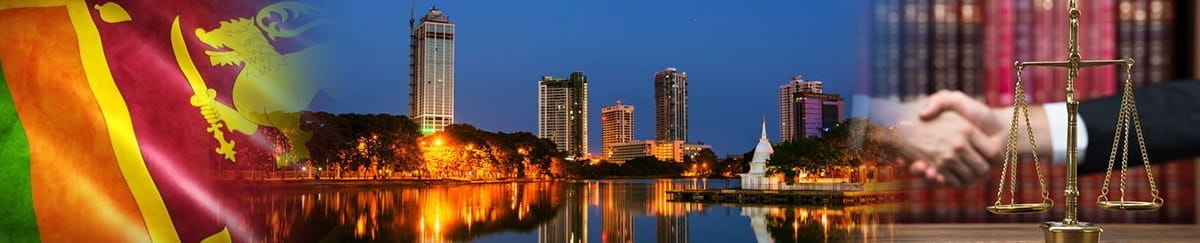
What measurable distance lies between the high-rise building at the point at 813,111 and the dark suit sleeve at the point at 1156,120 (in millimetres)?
4557

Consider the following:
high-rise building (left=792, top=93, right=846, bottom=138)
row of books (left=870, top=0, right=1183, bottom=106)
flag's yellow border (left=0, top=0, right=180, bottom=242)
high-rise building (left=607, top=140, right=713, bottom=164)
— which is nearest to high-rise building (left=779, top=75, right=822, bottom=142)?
high-rise building (left=792, top=93, right=846, bottom=138)

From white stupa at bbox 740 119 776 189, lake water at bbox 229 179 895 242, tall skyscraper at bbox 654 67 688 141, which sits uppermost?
tall skyscraper at bbox 654 67 688 141

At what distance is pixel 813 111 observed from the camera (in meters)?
6.79

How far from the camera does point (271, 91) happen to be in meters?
4.26

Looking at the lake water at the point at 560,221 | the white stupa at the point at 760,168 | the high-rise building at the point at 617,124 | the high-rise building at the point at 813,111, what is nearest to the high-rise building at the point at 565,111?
the high-rise building at the point at 617,124

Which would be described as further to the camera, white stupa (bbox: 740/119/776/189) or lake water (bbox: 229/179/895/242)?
white stupa (bbox: 740/119/776/189)

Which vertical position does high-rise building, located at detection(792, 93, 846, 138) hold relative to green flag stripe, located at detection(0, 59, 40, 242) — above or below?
above

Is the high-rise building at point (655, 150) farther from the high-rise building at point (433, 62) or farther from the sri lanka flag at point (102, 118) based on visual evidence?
the sri lanka flag at point (102, 118)

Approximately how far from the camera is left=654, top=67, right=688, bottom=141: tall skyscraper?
23594mm

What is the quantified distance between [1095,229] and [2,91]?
3842 millimetres

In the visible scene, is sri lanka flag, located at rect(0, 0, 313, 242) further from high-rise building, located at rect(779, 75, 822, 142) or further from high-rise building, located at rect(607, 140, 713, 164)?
high-rise building, located at rect(607, 140, 713, 164)

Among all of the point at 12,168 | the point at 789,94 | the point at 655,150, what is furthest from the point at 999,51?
the point at 655,150

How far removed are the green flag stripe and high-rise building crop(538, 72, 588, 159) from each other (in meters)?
28.1

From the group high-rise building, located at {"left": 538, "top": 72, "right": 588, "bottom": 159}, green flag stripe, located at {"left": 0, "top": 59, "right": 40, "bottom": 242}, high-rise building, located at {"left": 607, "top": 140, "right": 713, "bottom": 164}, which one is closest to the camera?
green flag stripe, located at {"left": 0, "top": 59, "right": 40, "bottom": 242}
